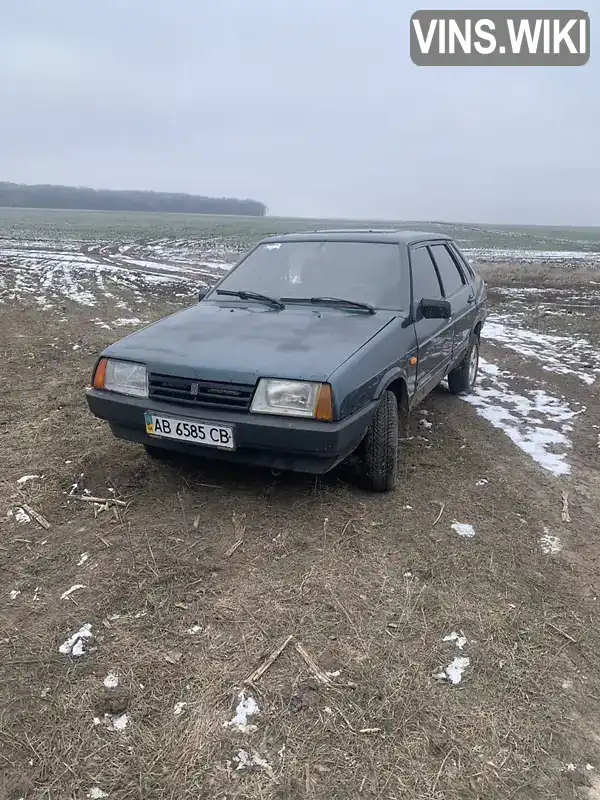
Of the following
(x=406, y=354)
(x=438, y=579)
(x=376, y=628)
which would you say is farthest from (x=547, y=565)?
(x=406, y=354)

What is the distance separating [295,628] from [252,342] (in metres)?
1.62

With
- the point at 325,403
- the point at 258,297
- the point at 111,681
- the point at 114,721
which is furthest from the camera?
the point at 258,297

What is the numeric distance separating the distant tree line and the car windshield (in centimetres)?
9576

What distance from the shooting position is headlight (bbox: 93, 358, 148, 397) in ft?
10.9

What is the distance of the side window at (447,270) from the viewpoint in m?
4.95

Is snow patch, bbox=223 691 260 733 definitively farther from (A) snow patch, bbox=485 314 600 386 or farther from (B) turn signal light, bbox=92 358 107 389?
(A) snow patch, bbox=485 314 600 386

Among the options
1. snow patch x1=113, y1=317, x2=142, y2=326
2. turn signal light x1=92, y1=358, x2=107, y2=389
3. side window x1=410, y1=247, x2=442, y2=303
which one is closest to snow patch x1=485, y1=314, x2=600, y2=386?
side window x1=410, y1=247, x2=442, y2=303

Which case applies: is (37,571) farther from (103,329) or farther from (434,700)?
(103,329)

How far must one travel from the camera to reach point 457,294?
204 inches

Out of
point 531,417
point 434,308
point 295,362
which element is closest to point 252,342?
point 295,362

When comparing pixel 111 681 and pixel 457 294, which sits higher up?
pixel 457 294

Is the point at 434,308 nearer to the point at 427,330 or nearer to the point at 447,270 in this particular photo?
the point at 427,330

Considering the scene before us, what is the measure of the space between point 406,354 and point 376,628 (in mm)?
1833

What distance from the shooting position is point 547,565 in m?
2.92
